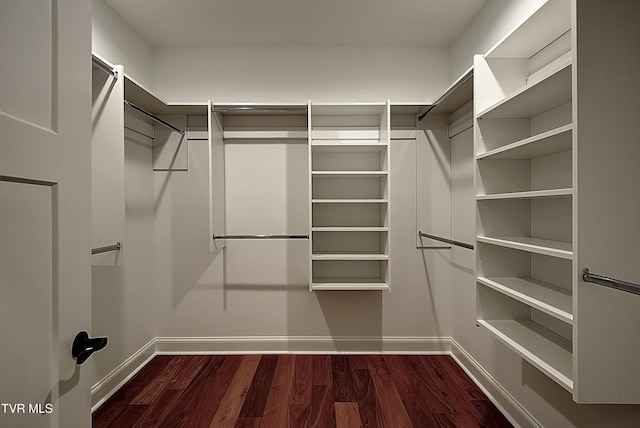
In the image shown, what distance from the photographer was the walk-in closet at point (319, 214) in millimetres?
709

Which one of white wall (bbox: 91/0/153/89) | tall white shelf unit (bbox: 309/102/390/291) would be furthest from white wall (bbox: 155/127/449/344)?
white wall (bbox: 91/0/153/89)

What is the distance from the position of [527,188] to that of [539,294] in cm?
58

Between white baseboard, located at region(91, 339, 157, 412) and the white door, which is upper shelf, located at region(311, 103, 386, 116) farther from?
white baseboard, located at region(91, 339, 157, 412)

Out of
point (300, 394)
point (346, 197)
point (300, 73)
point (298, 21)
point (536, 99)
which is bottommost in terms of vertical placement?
point (300, 394)

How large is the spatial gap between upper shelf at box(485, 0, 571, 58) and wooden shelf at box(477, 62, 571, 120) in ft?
0.98

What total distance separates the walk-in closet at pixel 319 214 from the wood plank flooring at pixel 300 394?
2cm

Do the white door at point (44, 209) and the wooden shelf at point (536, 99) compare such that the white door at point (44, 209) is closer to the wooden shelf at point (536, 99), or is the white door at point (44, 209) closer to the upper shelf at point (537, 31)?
the wooden shelf at point (536, 99)

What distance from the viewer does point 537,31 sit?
1.45 meters

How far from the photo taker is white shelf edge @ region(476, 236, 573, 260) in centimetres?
119

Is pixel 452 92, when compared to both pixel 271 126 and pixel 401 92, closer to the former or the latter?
pixel 401 92

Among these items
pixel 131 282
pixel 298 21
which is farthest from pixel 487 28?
pixel 131 282

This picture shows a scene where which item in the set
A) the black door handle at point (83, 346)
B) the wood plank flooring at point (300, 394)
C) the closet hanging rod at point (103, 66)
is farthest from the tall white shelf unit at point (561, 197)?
the closet hanging rod at point (103, 66)

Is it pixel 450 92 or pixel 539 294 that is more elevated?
pixel 450 92

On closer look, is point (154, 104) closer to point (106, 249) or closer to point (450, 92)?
point (106, 249)
